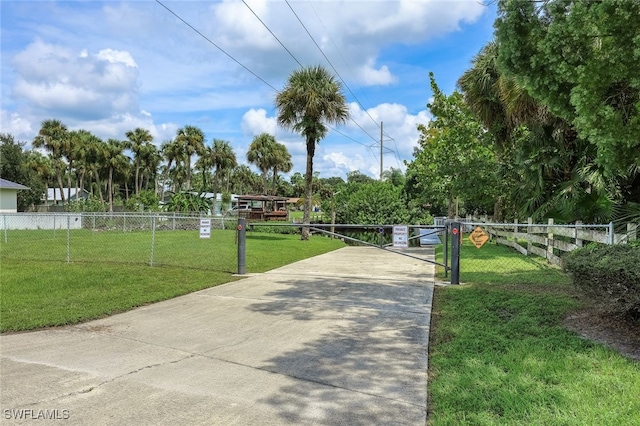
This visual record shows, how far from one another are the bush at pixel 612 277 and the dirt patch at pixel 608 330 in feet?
0.47

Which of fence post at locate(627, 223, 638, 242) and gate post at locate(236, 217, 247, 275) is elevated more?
fence post at locate(627, 223, 638, 242)

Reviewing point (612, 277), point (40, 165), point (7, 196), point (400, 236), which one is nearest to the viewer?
point (612, 277)

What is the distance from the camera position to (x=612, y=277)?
15.1ft

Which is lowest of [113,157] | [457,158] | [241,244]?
[241,244]

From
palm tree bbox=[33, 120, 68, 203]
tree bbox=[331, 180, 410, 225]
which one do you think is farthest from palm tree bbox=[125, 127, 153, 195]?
→ tree bbox=[331, 180, 410, 225]

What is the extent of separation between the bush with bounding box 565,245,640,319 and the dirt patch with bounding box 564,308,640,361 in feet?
0.47

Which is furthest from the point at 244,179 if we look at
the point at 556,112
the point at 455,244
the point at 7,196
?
the point at 556,112

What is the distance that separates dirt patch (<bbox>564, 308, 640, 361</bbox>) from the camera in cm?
453

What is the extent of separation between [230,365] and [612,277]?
401 cm

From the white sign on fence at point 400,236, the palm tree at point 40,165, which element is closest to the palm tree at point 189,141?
the palm tree at point 40,165

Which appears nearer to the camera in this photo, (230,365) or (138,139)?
(230,365)

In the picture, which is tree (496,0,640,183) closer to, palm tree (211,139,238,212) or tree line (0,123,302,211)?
tree line (0,123,302,211)

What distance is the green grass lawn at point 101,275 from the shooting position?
6.67 meters

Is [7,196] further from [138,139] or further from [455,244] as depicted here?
[455,244]
